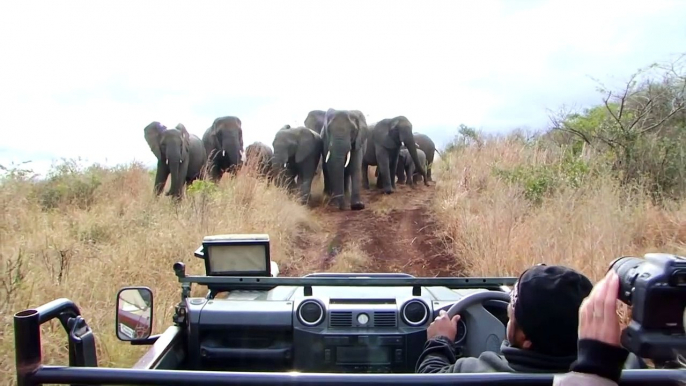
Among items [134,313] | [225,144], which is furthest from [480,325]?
[225,144]

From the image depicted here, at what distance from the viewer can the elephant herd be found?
14.1 m

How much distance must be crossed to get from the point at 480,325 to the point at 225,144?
547 inches

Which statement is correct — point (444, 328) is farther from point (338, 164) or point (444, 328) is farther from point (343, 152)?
point (343, 152)

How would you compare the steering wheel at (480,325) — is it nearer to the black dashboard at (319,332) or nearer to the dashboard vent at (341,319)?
the black dashboard at (319,332)

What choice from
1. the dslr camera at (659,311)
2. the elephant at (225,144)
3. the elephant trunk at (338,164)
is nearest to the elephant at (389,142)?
the elephant trunk at (338,164)

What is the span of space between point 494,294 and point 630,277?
1604 mm

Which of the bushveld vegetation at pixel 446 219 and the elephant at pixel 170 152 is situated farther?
the elephant at pixel 170 152

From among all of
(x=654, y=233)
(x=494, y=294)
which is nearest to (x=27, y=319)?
(x=494, y=294)

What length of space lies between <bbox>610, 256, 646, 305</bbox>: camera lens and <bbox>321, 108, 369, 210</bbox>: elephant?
12.4 metres

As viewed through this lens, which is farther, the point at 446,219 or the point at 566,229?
the point at 446,219

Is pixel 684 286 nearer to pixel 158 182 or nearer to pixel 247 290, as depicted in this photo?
pixel 247 290

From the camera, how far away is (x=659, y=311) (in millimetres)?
1174

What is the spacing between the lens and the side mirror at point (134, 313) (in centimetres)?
256

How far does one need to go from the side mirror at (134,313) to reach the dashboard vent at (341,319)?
78cm
